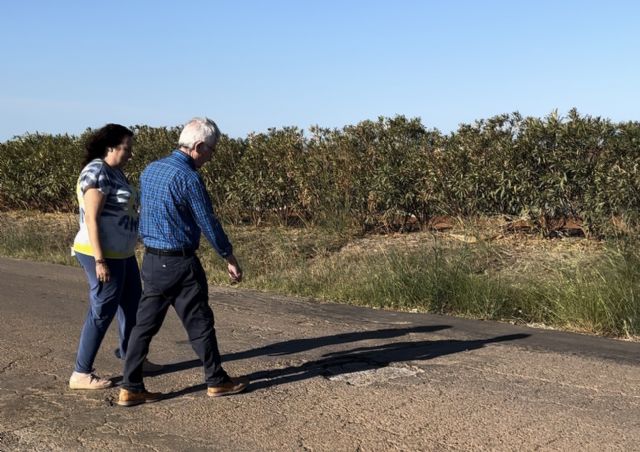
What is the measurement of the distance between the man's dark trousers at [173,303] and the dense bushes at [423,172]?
5925mm

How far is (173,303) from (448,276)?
14.2 feet

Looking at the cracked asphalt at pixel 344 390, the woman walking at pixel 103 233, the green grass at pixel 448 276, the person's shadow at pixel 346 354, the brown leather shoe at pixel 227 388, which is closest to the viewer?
the cracked asphalt at pixel 344 390

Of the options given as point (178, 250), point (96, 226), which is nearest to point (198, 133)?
point (178, 250)

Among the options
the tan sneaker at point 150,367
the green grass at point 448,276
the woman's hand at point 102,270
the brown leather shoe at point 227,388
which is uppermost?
the woman's hand at point 102,270

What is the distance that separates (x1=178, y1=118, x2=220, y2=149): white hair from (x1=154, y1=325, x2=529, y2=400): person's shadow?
5.85 feet

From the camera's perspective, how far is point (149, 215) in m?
5.29

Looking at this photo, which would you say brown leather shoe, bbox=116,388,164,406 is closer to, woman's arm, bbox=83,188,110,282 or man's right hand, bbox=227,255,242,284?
woman's arm, bbox=83,188,110,282

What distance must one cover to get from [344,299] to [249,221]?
514cm

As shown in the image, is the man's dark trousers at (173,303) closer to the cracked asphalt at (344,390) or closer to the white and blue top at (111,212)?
the cracked asphalt at (344,390)

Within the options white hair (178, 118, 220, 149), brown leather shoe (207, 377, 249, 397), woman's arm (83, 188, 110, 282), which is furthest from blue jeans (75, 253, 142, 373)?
white hair (178, 118, 220, 149)

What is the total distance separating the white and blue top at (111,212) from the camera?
221 inches

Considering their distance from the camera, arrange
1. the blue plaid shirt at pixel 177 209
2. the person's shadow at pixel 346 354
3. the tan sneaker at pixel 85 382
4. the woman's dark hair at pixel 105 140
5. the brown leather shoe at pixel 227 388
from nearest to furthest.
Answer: the blue plaid shirt at pixel 177 209, the brown leather shoe at pixel 227 388, the tan sneaker at pixel 85 382, the woman's dark hair at pixel 105 140, the person's shadow at pixel 346 354

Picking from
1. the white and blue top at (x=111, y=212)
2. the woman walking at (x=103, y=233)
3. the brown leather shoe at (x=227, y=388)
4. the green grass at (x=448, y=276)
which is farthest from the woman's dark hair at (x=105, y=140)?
the green grass at (x=448, y=276)

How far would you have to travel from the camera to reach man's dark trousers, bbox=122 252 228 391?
5.27 meters
